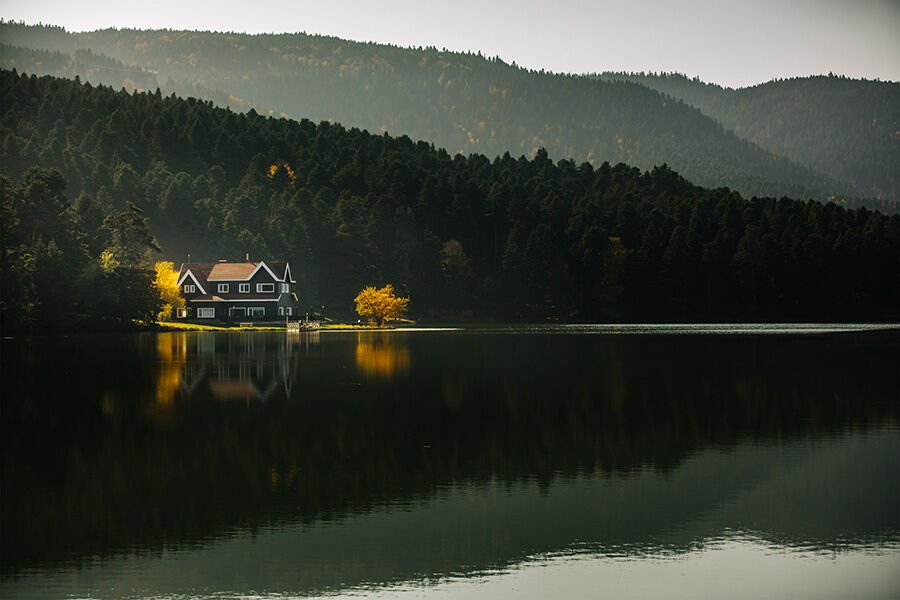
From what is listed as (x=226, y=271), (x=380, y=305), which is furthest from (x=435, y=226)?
(x=226, y=271)

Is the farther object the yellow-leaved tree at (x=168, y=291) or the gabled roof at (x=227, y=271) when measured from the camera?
the gabled roof at (x=227, y=271)

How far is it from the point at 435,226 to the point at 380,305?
42.6 metres

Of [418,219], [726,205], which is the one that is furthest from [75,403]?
[726,205]

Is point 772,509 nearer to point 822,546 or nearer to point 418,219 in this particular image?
point 822,546

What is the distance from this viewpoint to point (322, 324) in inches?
5536

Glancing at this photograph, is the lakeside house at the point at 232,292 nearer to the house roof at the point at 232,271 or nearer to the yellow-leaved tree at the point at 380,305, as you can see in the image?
the house roof at the point at 232,271

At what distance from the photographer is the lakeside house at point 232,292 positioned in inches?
5561

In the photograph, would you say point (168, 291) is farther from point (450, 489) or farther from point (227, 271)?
point (450, 489)

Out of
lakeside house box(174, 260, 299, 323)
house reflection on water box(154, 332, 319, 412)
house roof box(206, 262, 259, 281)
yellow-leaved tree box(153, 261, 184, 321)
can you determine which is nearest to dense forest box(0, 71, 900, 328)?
lakeside house box(174, 260, 299, 323)

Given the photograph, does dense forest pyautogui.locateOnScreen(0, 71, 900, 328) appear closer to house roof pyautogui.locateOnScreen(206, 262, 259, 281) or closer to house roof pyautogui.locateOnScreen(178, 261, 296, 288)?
house roof pyautogui.locateOnScreen(178, 261, 296, 288)

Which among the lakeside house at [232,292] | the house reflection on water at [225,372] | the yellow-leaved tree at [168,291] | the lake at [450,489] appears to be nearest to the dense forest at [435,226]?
the lakeside house at [232,292]

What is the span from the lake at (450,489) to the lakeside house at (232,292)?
9518 cm

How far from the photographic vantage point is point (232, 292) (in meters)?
142

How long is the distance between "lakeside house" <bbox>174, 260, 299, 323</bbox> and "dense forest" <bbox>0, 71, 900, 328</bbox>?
428 inches
